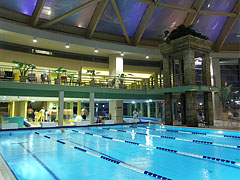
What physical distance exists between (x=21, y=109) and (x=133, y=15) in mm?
15836

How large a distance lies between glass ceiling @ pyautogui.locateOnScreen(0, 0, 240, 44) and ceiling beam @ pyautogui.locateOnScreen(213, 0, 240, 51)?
14.6 inches

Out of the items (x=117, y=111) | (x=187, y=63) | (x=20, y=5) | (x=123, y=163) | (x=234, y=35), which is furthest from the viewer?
(x=234, y=35)

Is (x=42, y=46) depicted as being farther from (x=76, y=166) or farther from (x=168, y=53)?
(x=76, y=166)

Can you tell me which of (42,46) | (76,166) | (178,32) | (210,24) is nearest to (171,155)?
(76,166)

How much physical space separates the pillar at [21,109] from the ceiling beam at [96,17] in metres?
10.2

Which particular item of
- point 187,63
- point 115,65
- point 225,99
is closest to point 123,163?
point 187,63

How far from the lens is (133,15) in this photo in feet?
66.6

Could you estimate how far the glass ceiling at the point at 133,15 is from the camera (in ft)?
56.9

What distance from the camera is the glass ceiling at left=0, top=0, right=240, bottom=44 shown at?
17.3 metres

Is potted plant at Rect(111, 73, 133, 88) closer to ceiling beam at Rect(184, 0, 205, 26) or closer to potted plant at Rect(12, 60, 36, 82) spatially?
potted plant at Rect(12, 60, 36, 82)

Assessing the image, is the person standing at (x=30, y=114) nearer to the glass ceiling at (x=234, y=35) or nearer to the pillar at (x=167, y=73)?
the pillar at (x=167, y=73)

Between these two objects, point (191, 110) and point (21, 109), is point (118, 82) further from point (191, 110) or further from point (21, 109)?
point (21, 109)

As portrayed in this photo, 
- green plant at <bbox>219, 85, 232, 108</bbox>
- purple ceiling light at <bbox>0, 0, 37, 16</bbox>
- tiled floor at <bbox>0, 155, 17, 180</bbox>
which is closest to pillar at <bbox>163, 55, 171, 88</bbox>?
green plant at <bbox>219, 85, 232, 108</bbox>

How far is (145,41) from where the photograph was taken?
2361 centimetres
